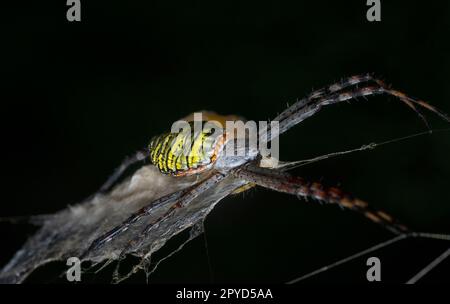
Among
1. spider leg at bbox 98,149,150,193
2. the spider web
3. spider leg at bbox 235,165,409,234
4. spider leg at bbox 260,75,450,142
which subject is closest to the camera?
spider leg at bbox 235,165,409,234

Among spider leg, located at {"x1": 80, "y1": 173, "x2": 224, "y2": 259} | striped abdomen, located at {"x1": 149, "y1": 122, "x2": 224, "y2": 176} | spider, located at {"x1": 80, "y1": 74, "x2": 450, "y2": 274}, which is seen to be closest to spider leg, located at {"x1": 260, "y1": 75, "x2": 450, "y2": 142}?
spider, located at {"x1": 80, "y1": 74, "x2": 450, "y2": 274}

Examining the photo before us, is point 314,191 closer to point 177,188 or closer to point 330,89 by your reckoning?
point 330,89

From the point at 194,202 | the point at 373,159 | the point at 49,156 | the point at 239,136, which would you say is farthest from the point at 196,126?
the point at 49,156

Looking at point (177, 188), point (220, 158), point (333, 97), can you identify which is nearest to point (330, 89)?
point (333, 97)

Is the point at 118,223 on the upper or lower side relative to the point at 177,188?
lower

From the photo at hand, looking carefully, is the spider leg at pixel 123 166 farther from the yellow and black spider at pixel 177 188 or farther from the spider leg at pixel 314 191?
the spider leg at pixel 314 191

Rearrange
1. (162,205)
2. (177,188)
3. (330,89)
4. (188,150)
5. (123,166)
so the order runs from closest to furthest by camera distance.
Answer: (162,205) < (188,150) < (330,89) < (177,188) < (123,166)

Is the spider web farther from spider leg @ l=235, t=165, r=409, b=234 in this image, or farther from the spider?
spider leg @ l=235, t=165, r=409, b=234

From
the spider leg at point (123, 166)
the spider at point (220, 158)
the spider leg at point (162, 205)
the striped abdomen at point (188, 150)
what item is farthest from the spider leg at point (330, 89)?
the spider leg at point (123, 166)
